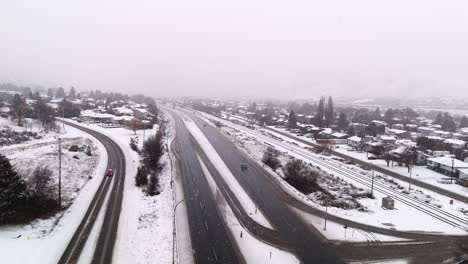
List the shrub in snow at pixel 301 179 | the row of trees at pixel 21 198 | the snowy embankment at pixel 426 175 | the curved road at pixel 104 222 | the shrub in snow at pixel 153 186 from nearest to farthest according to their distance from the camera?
1. the curved road at pixel 104 222
2. the row of trees at pixel 21 198
3. the shrub in snow at pixel 153 186
4. the shrub in snow at pixel 301 179
5. the snowy embankment at pixel 426 175

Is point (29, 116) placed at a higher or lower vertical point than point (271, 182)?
higher

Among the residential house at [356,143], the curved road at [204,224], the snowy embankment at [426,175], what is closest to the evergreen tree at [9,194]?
the curved road at [204,224]

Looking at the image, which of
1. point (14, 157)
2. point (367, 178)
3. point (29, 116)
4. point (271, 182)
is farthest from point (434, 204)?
point (29, 116)

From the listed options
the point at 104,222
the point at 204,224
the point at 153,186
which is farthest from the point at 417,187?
the point at 104,222

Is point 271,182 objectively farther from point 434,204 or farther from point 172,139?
point 172,139

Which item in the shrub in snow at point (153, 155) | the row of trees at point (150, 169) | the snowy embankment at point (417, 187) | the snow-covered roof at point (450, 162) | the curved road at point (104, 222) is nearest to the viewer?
the curved road at point (104, 222)

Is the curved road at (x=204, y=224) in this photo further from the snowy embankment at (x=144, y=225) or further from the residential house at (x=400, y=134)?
the residential house at (x=400, y=134)
